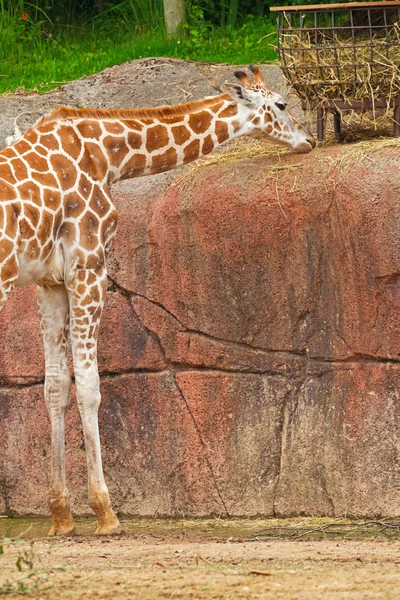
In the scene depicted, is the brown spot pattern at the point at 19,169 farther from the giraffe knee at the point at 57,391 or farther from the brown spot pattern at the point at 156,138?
the giraffe knee at the point at 57,391

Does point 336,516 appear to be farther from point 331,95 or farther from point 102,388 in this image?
point 331,95

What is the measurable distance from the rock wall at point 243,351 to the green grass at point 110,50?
7.22 feet

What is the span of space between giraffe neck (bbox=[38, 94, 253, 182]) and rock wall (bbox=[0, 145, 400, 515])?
218 mm

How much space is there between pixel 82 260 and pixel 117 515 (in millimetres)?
1750

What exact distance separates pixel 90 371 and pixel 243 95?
1999 mm

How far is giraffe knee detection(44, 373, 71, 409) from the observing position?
7.20m

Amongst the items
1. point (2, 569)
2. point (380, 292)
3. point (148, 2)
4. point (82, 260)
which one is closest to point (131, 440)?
point (82, 260)

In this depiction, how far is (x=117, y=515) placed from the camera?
7.76 m

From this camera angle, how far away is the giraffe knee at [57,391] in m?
7.20

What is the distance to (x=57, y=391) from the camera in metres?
7.21

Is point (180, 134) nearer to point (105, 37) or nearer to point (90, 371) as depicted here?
point (90, 371)

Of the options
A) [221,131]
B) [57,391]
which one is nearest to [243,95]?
[221,131]

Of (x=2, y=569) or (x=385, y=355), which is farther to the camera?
(x=385, y=355)

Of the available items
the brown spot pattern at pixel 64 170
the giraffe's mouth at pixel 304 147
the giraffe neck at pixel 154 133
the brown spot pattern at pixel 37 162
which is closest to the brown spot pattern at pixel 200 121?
the giraffe neck at pixel 154 133
